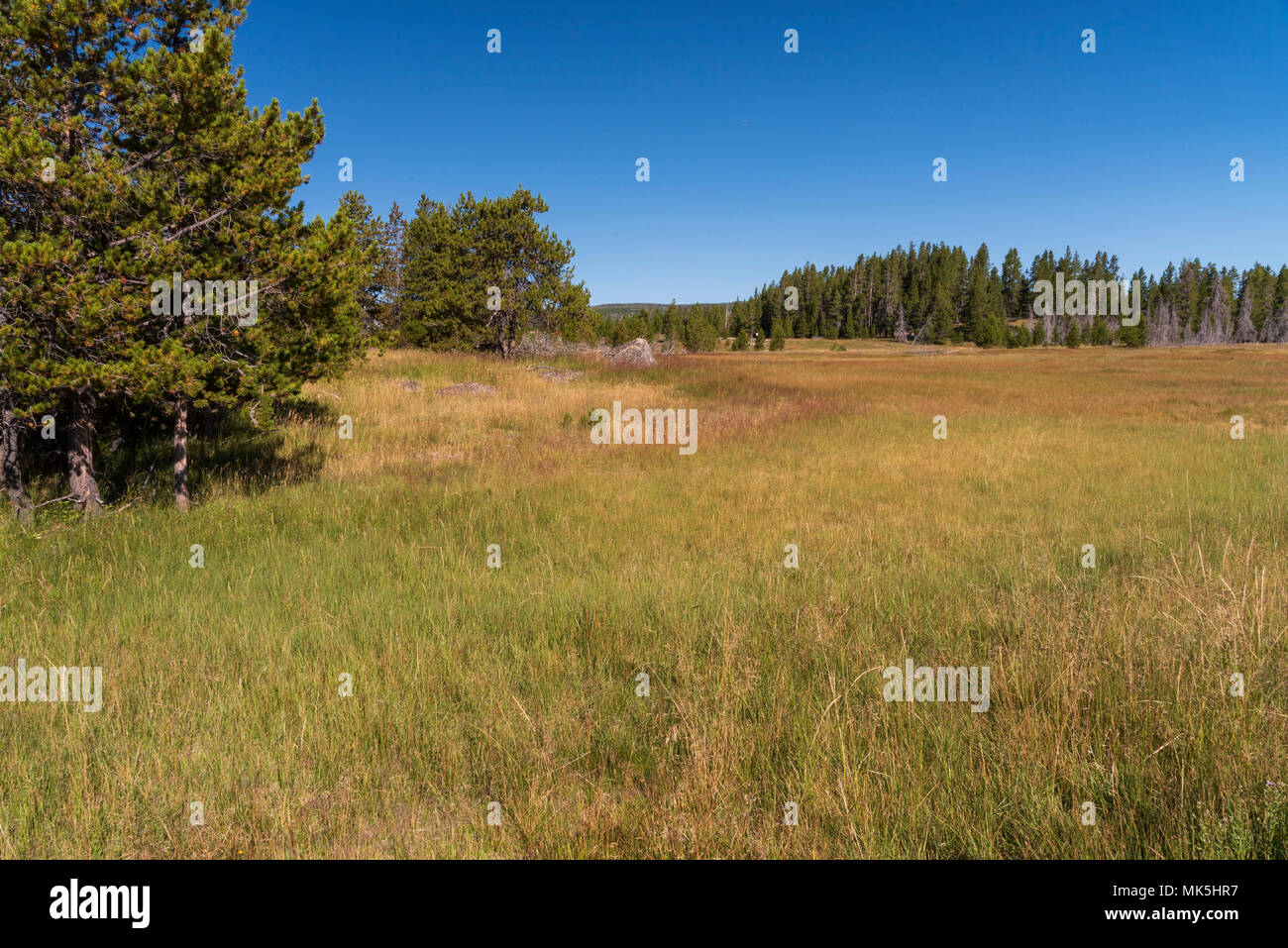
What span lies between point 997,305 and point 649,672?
119m

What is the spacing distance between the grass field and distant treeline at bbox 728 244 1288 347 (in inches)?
3713

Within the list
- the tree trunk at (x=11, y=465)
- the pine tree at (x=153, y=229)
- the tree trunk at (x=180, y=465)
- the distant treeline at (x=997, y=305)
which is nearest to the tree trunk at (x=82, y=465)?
the pine tree at (x=153, y=229)

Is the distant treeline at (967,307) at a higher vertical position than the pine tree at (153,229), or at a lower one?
higher

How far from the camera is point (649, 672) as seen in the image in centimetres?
421

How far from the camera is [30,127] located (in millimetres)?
7047

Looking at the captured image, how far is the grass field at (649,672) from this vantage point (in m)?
2.62

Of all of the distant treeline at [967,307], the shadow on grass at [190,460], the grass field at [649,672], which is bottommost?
the grass field at [649,672]

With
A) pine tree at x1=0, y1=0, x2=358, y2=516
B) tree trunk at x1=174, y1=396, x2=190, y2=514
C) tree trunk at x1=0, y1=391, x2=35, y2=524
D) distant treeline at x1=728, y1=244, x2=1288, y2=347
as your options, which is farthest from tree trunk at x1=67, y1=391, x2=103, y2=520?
distant treeline at x1=728, y1=244, x2=1288, y2=347

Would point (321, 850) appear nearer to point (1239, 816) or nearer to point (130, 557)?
point (1239, 816)

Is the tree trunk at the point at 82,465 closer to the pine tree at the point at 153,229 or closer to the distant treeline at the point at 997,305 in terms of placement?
the pine tree at the point at 153,229

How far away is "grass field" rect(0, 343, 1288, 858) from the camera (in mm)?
2615

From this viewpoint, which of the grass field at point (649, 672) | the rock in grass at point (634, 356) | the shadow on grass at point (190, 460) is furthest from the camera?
the rock in grass at point (634, 356)

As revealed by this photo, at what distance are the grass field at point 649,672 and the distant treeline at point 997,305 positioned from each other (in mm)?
94312
